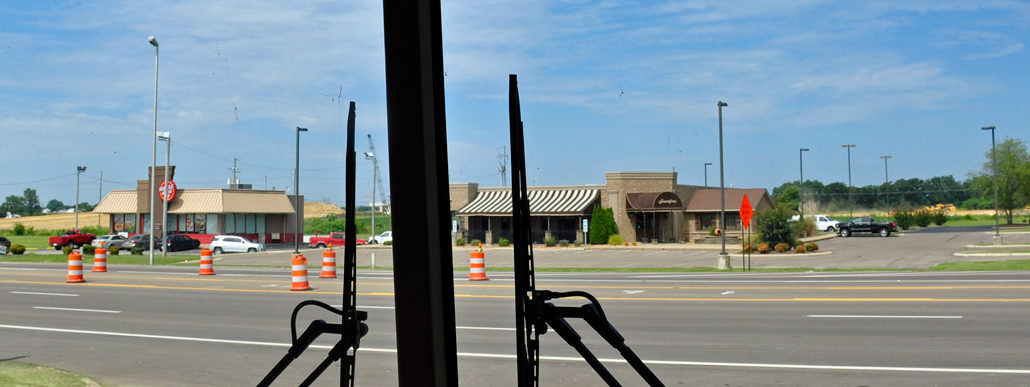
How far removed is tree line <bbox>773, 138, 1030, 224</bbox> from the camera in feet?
211

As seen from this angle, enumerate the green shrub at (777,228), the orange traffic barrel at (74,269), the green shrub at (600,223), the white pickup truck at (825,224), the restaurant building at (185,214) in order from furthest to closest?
the white pickup truck at (825,224), the green shrub at (600,223), the restaurant building at (185,214), the green shrub at (777,228), the orange traffic barrel at (74,269)

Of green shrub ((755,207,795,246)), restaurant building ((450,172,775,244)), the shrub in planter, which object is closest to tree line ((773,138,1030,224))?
restaurant building ((450,172,775,244))

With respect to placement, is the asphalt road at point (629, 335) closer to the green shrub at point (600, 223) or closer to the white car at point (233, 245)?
the white car at point (233, 245)

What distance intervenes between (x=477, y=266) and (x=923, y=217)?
6547 centimetres

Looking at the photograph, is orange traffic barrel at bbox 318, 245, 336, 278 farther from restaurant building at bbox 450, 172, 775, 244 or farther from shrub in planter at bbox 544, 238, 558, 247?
shrub in planter at bbox 544, 238, 558, 247

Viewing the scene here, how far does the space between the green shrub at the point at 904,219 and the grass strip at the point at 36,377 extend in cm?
6980

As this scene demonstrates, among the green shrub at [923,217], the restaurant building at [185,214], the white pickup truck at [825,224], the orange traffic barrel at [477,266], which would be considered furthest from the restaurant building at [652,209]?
the green shrub at [923,217]

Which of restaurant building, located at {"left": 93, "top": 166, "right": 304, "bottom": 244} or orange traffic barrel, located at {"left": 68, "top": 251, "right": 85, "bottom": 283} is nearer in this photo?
orange traffic barrel, located at {"left": 68, "top": 251, "right": 85, "bottom": 283}

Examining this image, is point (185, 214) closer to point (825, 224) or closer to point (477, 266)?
point (477, 266)

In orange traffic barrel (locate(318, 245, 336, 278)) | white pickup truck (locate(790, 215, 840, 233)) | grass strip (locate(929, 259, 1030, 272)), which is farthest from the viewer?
white pickup truck (locate(790, 215, 840, 233))

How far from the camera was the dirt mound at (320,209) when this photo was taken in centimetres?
291

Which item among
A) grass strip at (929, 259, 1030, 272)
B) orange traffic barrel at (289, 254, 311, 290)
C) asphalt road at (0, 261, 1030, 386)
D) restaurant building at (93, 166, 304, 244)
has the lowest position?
grass strip at (929, 259, 1030, 272)

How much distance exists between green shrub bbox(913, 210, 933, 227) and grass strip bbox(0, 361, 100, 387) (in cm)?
7398

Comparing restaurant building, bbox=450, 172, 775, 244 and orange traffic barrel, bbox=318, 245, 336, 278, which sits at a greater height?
restaurant building, bbox=450, 172, 775, 244
